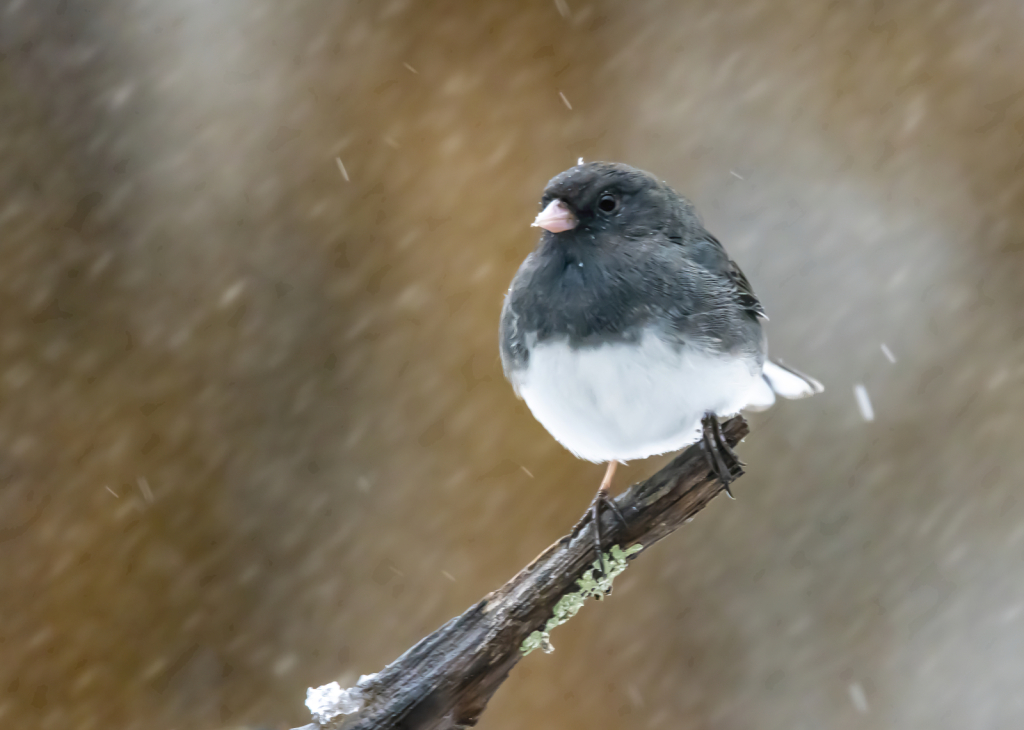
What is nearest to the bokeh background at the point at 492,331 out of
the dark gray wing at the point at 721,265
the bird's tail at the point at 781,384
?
the bird's tail at the point at 781,384

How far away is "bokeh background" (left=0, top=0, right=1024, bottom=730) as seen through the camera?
6.10 ft

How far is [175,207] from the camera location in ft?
6.29

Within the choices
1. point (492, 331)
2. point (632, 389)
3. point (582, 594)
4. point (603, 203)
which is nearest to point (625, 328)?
point (632, 389)

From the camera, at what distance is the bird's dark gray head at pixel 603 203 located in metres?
0.97

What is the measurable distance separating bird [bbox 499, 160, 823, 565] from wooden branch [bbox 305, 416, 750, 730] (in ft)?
0.09

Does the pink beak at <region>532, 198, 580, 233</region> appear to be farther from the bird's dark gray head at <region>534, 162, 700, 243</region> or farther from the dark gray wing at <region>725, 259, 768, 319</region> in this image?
the dark gray wing at <region>725, 259, 768, 319</region>

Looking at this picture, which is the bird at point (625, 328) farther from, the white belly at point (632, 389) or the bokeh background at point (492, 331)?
the bokeh background at point (492, 331)

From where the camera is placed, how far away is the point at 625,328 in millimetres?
904

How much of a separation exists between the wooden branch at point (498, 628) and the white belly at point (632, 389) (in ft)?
0.15

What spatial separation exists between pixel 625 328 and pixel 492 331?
105 cm

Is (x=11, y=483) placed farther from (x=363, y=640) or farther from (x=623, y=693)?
(x=623, y=693)

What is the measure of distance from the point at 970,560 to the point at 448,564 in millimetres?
1289

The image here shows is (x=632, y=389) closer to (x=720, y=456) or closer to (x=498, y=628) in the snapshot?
(x=720, y=456)

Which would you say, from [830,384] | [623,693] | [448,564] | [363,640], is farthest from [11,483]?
[830,384]
